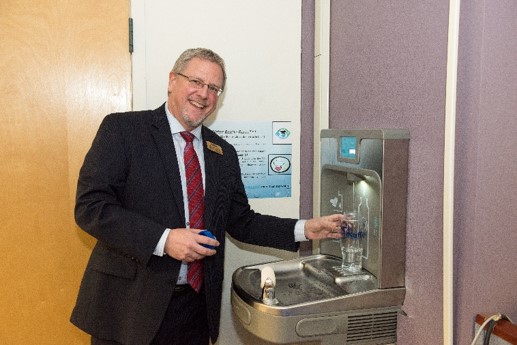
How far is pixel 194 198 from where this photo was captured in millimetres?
1654

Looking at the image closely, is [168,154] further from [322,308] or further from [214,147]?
[322,308]

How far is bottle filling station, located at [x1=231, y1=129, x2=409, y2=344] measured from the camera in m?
1.41

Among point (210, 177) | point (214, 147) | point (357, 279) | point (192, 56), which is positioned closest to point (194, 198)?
point (210, 177)

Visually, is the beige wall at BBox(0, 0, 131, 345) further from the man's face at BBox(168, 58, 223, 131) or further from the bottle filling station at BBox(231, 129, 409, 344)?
the bottle filling station at BBox(231, 129, 409, 344)

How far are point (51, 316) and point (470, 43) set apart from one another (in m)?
1.78

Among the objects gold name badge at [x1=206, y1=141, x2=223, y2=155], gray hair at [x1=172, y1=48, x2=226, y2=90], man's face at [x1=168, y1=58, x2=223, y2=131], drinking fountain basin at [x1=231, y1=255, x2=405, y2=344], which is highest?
gray hair at [x1=172, y1=48, x2=226, y2=90]

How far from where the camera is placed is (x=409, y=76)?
1438 millimetres

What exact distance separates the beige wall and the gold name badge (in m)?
0.41

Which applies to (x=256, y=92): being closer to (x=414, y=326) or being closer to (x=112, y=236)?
(x=112, y=236)

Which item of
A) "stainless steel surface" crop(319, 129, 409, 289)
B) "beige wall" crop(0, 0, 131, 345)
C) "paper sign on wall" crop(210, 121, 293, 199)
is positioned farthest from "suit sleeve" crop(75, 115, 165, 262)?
"stainless steel surface" crop(319, 129, 409, 289)

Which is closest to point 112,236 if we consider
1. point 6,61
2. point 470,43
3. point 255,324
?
point 255,324

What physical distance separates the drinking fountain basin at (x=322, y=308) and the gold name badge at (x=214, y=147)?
0.47 m

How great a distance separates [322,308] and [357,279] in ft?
0.77

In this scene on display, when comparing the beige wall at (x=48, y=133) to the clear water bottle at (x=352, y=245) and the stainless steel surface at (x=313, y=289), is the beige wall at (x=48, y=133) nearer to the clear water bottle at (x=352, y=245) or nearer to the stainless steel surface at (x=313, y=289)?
the stainless steel surface at (x=313, y=289)
